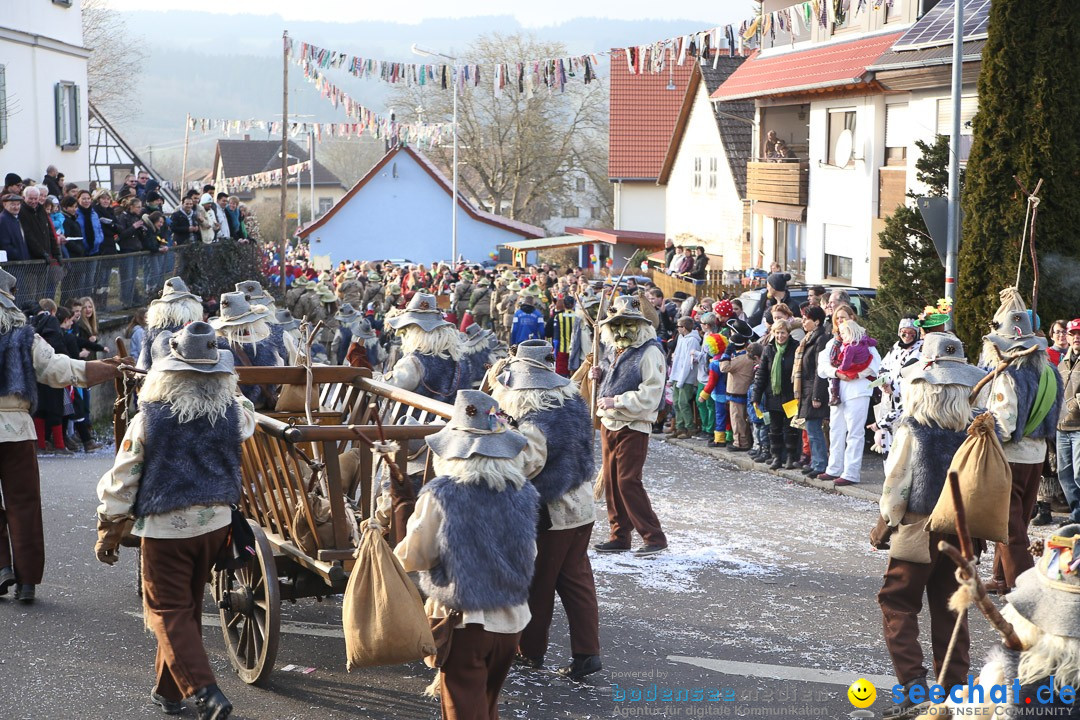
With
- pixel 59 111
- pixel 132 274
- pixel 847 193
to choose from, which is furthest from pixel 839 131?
pixel 59 111

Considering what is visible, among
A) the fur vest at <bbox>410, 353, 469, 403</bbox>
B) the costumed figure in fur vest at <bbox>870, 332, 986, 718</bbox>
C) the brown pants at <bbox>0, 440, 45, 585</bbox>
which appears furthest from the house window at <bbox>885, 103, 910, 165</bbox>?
the brown pants at <bbox>0, 440, 45, 585</bbox>

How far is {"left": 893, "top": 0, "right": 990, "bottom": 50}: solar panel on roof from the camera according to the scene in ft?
62.3

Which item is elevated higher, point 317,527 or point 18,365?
point 18,365

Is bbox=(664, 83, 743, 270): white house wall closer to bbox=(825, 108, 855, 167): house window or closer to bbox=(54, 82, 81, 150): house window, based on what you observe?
bbox=(825, 108, 855, 167): house window

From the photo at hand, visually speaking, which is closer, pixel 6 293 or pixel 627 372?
pixel 6 293

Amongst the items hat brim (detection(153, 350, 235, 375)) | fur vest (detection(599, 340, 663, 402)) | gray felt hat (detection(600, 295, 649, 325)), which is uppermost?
gray felt hat (detection(600, 295, 649, 325))

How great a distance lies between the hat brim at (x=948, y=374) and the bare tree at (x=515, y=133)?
60326 mm

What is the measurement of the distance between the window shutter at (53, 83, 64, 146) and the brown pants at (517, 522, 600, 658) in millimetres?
20727

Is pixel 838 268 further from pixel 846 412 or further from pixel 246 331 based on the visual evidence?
pixel 246 331

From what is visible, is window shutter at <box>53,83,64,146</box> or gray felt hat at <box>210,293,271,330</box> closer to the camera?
gray felt hat at <box>210,293,271,330</box>

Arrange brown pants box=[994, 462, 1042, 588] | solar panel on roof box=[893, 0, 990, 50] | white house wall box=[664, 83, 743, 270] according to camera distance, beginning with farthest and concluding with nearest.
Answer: white house wall box=[664, 83, 743, 270] → solar panel on roof box=[893, 0, 990, 50] → brown pants box=[994, 462, 1042, 588]

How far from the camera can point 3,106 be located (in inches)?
848

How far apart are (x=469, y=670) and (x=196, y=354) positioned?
2012 millimetres

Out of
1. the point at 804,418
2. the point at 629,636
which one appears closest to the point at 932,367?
the point at 629,636
